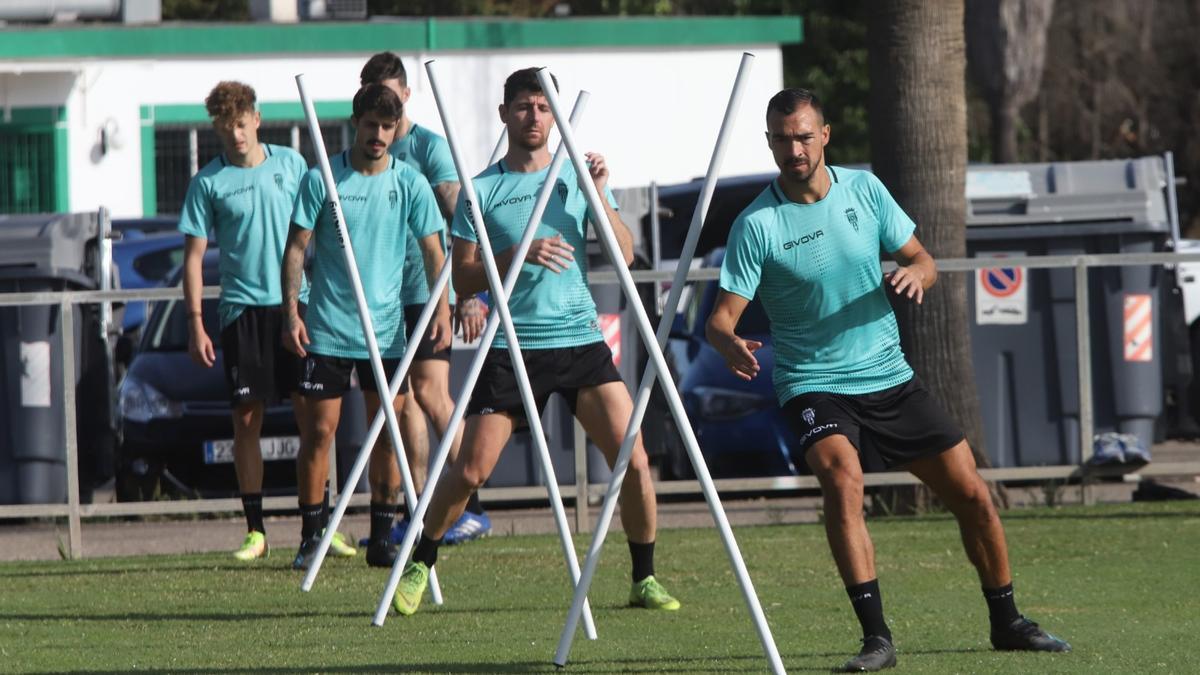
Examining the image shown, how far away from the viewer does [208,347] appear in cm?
953

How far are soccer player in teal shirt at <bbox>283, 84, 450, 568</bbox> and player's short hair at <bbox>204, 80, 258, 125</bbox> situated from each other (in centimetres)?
75

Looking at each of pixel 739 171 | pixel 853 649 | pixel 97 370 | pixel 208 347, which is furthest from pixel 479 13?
pixel 853 649

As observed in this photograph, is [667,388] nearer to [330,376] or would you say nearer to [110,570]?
[330,376]

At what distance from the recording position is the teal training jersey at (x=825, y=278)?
634 cm

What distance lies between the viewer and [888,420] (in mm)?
6438

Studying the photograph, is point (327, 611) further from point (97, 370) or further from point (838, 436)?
point (97, 370)

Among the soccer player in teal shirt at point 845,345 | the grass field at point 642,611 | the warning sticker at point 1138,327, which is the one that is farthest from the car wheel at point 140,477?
the soccer player in teal shirt at point 845,345

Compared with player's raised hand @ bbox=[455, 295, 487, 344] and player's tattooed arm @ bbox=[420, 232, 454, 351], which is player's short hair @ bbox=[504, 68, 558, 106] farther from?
player's tattooed arm @ bbox=[420, 232, 454, 351]

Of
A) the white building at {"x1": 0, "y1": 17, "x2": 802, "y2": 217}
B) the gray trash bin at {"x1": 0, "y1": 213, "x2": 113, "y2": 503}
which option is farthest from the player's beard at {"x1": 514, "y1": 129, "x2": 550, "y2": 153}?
the white building at {"x1": 0, "y1": 17, "x2": 802, "y2": 217}

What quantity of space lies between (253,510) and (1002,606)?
14.3 feet

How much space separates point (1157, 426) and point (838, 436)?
728cm

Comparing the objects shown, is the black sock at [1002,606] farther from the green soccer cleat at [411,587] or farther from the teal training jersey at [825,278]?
the green soccer cleat at [411,587]

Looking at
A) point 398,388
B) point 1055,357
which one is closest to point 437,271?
point 398,388

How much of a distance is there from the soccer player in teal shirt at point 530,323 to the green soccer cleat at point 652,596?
53 cm
